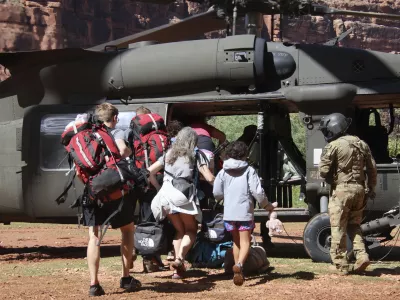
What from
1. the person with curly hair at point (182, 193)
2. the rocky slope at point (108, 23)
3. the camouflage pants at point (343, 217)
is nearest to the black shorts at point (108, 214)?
the person with curly hair at point (182, 193)

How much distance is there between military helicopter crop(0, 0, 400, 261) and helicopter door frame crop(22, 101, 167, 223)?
0.01 meters

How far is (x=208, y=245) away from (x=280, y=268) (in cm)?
83

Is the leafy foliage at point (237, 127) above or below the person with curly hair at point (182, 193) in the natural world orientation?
above

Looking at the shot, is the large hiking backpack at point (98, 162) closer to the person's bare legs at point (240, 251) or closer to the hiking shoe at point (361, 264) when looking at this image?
the person's bare legs at point (240, 251)

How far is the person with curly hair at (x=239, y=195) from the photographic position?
7969 mm

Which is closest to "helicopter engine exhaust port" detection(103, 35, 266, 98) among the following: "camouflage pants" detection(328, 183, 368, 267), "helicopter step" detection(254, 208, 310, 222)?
"helicopter step" detection(254, 208, 310, 222)

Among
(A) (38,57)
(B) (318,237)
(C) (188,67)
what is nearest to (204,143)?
(C) (188,67)

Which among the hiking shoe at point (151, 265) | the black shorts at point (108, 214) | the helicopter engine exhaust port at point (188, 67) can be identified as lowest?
the hiking shoe at point (151, 265)

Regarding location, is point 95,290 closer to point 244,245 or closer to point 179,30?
point 244,245

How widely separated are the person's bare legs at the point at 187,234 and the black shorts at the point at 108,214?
835mm

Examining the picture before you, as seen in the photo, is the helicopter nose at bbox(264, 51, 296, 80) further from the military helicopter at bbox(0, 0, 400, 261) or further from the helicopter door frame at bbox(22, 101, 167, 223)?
the helicopter door frame at bbox(22, 101, 167, 223)

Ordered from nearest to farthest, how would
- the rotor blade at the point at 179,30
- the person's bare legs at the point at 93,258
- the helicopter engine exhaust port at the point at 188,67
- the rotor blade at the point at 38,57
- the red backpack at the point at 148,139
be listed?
the person's bare legs at the point at 93,258 < the red backpack at the point at 148,139 < the helicopter engine exhaust port at the point at 188,67 < the rotor blade at the point at 38,57 < the rotor blade at the point at 179,30

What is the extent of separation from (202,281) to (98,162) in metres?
1.76

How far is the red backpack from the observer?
349 inches
